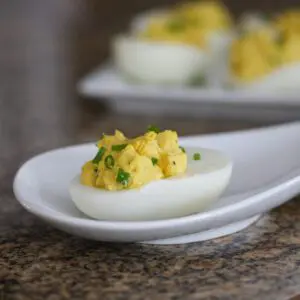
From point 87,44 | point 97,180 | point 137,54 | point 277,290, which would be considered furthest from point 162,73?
point 277,290

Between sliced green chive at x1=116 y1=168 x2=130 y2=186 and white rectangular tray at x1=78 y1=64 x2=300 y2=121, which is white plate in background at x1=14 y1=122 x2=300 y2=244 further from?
white rectangular tray at x1=78 y1=64 x2=300 y2=121

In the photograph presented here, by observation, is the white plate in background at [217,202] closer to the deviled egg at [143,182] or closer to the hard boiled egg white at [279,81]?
the deviled egg at [143,182]

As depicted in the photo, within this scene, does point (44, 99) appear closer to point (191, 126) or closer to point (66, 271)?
point (191, 126)

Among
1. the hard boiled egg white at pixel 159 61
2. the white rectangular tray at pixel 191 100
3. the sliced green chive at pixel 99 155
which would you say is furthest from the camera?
the hard boiled egg white at pixel 159 61

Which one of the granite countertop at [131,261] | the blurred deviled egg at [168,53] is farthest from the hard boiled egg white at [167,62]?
the granite countertop at [131,261]

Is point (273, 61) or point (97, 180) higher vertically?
point (273, 61)

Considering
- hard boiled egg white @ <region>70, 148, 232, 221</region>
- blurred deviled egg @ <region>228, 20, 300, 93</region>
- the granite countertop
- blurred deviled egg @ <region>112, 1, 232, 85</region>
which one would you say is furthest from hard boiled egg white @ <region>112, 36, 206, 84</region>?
hard boiled egg white @ <region>70, 148, 232, 221</region>
